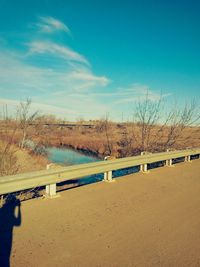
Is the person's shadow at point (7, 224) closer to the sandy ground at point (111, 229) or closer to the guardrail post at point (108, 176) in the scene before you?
the sandy ground at point (111, 229)

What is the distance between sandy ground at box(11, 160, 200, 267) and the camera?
3.51 meters

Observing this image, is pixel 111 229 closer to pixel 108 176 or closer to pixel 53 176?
pixel 53 176

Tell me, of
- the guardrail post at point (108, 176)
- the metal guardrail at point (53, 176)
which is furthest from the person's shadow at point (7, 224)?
the guardrail post at point (108, 176)

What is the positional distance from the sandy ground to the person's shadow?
0.30ft

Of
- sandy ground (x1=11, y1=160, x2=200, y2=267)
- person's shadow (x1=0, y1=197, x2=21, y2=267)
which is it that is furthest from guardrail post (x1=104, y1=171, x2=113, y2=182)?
person's shadow (x1=0, y1=197, x2=21, y2=267)

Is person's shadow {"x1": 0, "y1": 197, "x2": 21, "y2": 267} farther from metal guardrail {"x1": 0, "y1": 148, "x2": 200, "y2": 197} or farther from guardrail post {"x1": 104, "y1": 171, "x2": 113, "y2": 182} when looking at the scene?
guardrail post {"x1": 104, "y1": 171, "x2": 113, "y2": 182}

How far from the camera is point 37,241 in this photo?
393 centimetres

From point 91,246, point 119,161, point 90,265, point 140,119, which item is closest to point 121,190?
point 119,161

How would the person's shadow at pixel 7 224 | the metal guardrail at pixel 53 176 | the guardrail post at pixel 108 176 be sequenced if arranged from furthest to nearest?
1. the guardrail post at pixel 108 176
2. the metal guardrail at pixel 53 176
3. the person's shadow at pixel 7 224

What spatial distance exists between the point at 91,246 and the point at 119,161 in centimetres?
458

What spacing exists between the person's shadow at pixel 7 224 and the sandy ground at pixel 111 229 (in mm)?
92

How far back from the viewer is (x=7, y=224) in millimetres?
4484

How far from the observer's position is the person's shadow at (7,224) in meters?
3.46

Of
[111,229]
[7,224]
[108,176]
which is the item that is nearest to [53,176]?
[7,224]
